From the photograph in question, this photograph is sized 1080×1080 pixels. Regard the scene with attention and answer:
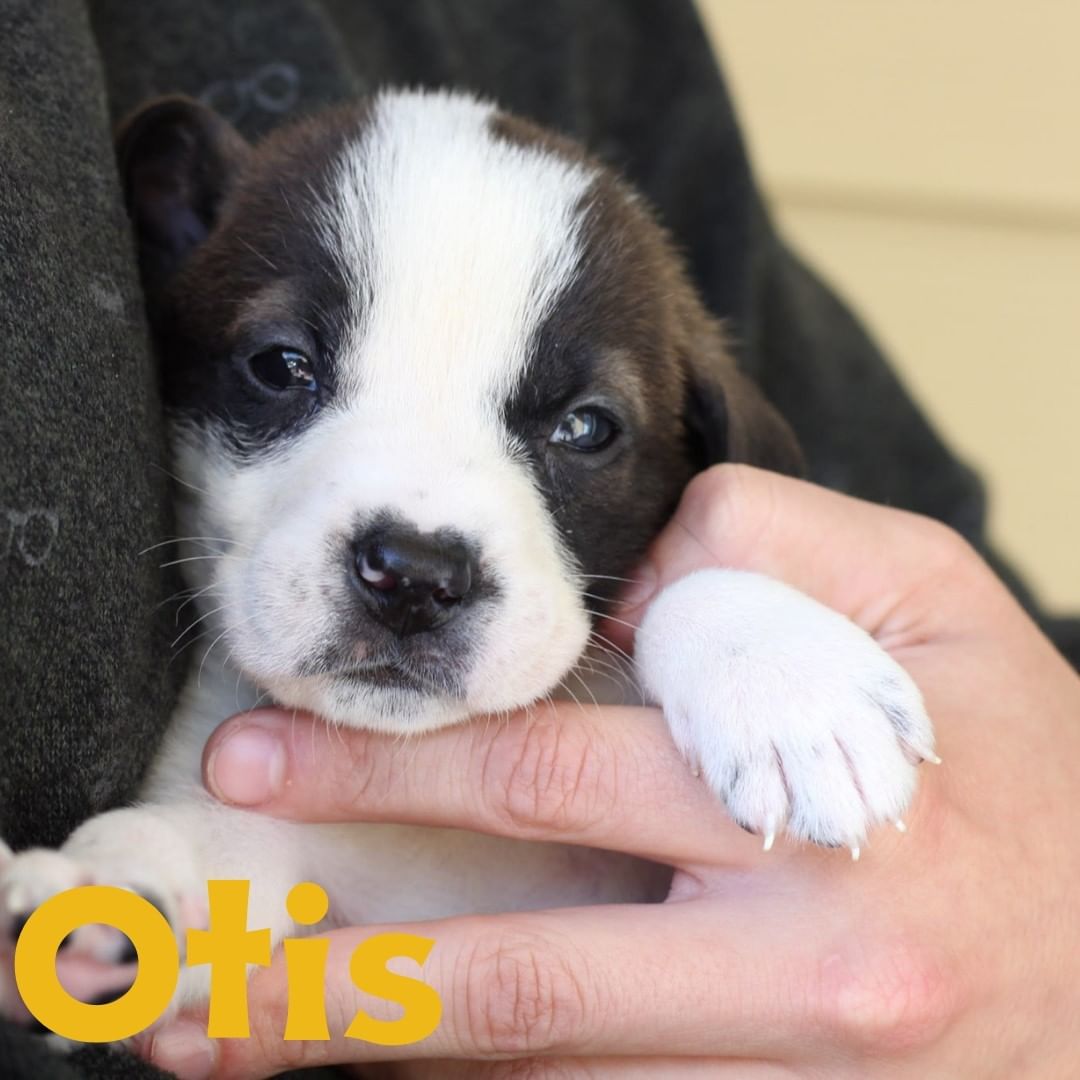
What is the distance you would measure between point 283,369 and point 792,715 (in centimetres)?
72

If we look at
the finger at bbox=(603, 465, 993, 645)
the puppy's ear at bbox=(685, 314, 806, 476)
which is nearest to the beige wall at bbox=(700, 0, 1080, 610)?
the puppy's ear at bbox=(685, 314, 806, 476)

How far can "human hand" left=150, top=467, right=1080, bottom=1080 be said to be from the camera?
1241 mm

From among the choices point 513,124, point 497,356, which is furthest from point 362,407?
point 513,124

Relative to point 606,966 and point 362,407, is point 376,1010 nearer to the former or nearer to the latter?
point 606,966

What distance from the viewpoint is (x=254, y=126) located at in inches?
77.9

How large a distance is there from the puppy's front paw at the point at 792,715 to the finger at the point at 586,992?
0.14 metres

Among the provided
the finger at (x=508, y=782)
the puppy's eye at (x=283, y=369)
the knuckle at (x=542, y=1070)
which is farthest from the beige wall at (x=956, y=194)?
the knuckle at (x=542, y=1070)

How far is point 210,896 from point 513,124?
1054mm

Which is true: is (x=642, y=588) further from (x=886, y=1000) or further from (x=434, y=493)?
(x=886, y=1000)

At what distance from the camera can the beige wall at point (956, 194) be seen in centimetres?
380

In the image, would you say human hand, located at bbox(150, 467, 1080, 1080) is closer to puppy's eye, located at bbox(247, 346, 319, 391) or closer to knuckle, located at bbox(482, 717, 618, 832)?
knuckle, located at bbox(482, 717, 618, 832)

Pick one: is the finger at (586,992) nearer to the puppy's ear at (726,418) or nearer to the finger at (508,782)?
the finger at (508,782)

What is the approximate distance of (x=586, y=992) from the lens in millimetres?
1234

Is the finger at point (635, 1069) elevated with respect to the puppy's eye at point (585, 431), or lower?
lower
